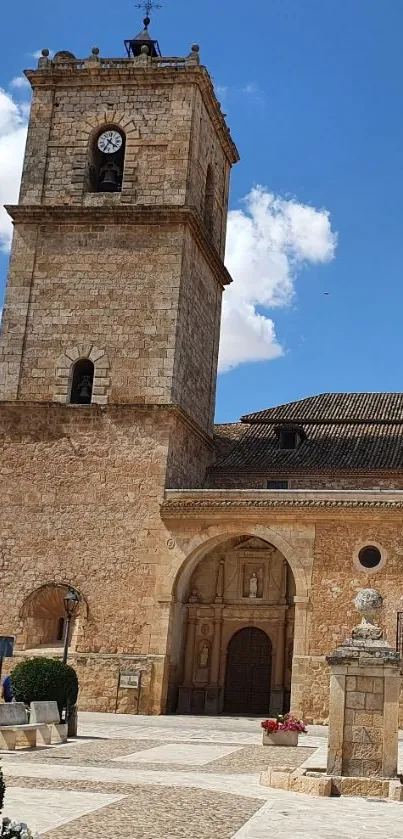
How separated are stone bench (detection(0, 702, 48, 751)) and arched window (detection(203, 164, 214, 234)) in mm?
16085

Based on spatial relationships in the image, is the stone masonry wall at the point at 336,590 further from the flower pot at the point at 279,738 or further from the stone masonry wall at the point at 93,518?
the flower pot at the point at 279,738

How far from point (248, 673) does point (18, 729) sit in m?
10.8

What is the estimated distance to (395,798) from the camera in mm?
9219

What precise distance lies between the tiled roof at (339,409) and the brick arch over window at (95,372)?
25.9ft

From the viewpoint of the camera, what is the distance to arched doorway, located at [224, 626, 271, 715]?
22609mm

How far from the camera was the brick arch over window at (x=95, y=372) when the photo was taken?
23.0 metres

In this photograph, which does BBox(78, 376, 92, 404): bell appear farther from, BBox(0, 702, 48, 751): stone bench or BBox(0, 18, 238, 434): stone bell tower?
BBox(0, 702, 48, 751): stone bench

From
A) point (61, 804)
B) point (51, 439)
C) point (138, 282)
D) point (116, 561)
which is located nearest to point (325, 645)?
point (116, 561)

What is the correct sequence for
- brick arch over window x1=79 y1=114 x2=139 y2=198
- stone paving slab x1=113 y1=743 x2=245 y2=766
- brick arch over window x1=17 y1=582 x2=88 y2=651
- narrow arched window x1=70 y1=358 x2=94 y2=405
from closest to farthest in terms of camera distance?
stone paving slab x1=113 y1=743 x2=245 y2=766, brick arch over window x1=17 y1=582 x2=88 y2=651, narrow arched window x1=70 y1=358 x2=94 y2=405, brick arch over window x1=79 y1=114 x2=139 y2=198

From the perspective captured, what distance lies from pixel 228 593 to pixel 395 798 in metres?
14.1

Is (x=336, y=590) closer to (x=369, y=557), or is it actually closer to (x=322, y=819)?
(x=369, y=557)

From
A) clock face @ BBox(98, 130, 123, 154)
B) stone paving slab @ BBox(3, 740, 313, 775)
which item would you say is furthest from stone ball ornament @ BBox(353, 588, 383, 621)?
clock face @ BBox(98, 130, 123, 154)

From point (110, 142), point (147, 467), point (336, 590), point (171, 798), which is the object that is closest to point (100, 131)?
point (110, 142)

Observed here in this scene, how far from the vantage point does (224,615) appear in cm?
2289
